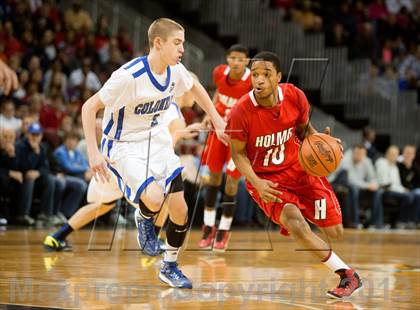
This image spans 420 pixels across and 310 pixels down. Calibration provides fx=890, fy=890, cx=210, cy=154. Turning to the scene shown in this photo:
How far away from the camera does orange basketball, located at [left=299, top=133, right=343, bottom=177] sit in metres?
6.44

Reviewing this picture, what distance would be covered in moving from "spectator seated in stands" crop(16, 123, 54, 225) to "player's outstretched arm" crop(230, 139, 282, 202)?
21.9 ft

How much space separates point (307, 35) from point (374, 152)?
3696 millimetres

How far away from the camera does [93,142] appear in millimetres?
6492

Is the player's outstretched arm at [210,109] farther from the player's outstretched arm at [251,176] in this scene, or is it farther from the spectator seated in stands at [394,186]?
the spectator seated in stands at [394,186]

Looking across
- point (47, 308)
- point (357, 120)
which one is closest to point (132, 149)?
point (47, 308)

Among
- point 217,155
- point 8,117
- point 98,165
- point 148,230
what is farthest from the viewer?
point 8,117

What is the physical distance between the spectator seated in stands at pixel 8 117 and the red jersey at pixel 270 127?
7.17 meters

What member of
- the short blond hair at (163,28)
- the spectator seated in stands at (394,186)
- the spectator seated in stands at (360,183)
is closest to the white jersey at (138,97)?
the short blond hair at (163,28)

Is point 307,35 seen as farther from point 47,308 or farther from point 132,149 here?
point 47,308

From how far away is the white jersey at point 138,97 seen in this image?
6668 mm

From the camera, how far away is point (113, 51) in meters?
17.0

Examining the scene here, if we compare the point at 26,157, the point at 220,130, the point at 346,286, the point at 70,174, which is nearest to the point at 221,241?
the point at 220,130

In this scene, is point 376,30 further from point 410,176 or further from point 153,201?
point 153,201

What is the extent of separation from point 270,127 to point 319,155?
1.65 ft
